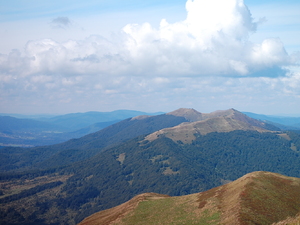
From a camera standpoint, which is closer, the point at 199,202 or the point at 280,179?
the point at 199,202

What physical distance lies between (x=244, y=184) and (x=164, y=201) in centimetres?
2453

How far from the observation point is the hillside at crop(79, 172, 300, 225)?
54.4 meters

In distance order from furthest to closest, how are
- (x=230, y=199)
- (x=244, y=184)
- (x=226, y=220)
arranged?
(x=244, y=184), (x=230, y=199), (x=226, y=220)

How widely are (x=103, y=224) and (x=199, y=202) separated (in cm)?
2840

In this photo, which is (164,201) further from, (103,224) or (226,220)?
(226,220)

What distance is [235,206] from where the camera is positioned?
5769 cm

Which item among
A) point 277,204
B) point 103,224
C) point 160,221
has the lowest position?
point 103,224

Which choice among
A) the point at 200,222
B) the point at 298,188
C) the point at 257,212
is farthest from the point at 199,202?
the point at 298,188

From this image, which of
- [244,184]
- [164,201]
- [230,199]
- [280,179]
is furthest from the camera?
[164,201]

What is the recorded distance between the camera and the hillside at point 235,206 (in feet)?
178

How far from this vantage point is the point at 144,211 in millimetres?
77500

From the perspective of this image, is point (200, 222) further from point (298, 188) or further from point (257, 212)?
point (298, 188)

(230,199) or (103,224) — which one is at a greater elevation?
(230,199)

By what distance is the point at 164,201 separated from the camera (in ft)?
274
